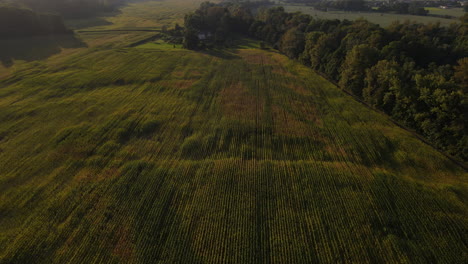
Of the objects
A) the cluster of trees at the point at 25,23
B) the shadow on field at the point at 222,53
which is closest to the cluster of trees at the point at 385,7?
the shadow on field at the point at 222,53

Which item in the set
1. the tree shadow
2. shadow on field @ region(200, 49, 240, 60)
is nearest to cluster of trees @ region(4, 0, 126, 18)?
the tree shadow

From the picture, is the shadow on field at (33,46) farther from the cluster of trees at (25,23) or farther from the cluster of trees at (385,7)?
the cluster of trees at (385,7)

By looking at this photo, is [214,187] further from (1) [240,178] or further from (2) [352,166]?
(2) [352,166]

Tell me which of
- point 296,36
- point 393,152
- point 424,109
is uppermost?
point 296,36

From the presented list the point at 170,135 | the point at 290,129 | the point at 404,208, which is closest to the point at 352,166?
the point at 404,208

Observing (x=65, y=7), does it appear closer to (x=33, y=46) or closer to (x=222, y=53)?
(x=33, y=46)

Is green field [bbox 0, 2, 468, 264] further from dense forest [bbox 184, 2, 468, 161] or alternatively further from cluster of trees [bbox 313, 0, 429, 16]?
cluster of trees [bbox 313, 0, 429, 16]

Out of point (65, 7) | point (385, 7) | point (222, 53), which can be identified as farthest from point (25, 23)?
point (385, 7)
